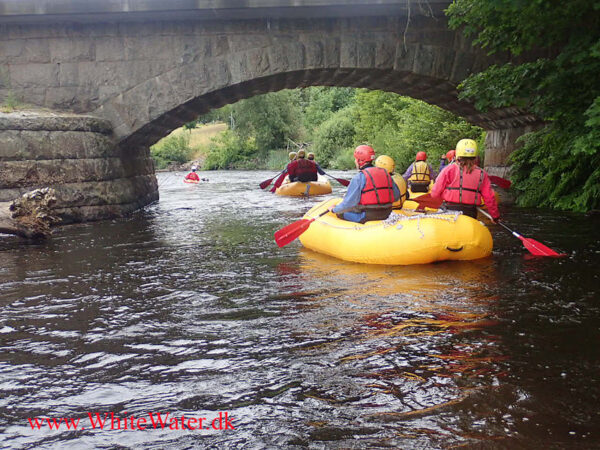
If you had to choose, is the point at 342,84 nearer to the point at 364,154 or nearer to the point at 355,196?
the point at 364,154

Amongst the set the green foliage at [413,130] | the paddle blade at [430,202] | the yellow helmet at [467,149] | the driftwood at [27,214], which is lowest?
the driftwood at [27,214]

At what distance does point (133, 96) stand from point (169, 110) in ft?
2.15

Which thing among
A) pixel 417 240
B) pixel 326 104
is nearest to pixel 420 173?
pixel 417 240

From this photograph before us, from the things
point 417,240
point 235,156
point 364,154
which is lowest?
point 417,240

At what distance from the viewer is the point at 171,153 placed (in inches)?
1886

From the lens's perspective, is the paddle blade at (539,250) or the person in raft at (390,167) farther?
the person in raft at (390,167)

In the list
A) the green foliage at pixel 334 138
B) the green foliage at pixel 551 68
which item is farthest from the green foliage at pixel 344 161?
the green foliage at pixel 551 68

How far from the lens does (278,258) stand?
6613mm

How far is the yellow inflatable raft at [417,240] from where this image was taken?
228 inches

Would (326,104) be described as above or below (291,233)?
above

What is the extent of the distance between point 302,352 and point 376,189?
336 cm

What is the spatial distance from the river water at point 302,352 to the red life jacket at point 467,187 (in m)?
0.75

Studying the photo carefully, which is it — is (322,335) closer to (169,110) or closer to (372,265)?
(372,265)

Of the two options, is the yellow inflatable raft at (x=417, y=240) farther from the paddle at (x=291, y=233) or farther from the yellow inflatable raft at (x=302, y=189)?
the yellow inflatable raft at (x=302, y=189)
